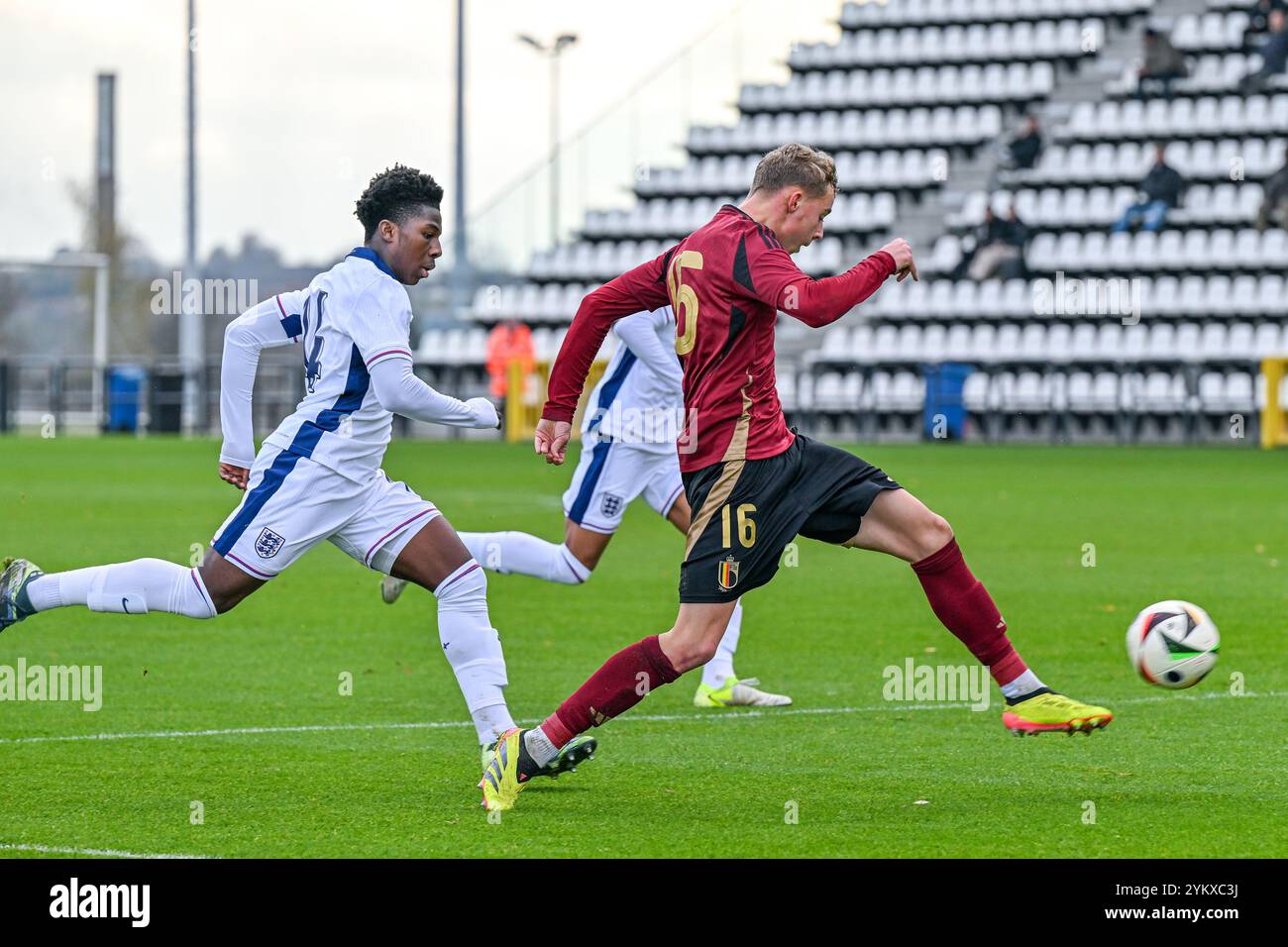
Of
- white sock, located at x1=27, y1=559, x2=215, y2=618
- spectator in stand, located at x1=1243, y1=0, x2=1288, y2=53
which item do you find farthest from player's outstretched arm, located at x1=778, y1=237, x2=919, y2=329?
spectator in stand, located at x1=1243, y1=0, x2=1288, y2=53

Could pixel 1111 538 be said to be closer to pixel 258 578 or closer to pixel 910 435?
pixel 258 578

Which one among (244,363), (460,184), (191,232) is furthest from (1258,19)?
(244,363)

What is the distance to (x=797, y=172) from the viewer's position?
21.1 ft

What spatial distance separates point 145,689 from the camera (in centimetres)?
884

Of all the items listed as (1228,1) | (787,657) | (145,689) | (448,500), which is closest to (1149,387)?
(1228,1)

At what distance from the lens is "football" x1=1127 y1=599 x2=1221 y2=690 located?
711cm

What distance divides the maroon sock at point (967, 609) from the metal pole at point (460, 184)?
31.4m

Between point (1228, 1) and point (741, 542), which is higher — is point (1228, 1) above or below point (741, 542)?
above

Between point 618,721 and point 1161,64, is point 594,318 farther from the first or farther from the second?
point 1161,64

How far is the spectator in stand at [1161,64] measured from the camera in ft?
109

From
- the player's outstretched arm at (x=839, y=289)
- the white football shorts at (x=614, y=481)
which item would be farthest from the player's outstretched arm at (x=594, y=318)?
the white football shorts at (x=614, y=481)

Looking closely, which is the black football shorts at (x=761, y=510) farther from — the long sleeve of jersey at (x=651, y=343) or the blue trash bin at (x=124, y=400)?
the blue trash bin at (x=124, y=400)

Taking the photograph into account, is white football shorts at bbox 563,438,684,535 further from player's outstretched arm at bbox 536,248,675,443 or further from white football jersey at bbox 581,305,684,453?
player's outstretched arm at bbox 536,248,675,443
